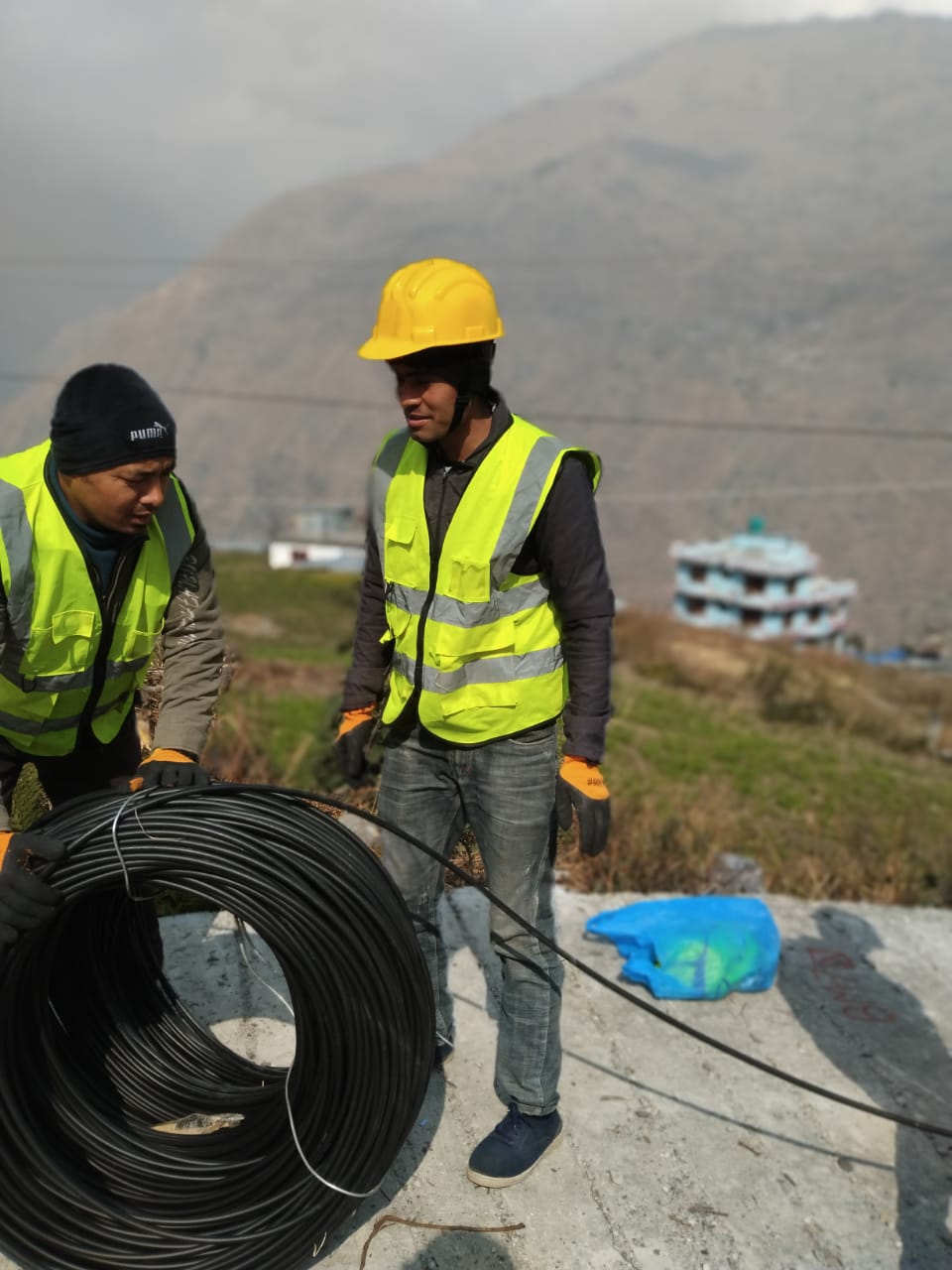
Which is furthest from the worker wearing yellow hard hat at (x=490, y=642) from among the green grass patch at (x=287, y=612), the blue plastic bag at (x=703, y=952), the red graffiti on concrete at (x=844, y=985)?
the green grass patch at (x=287, y=612)

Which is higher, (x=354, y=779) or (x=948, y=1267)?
(x=354, y=779)

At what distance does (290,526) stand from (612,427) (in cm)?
8501

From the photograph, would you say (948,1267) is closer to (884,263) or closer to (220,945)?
(220,945)

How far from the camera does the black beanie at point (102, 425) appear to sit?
2297 millimetres

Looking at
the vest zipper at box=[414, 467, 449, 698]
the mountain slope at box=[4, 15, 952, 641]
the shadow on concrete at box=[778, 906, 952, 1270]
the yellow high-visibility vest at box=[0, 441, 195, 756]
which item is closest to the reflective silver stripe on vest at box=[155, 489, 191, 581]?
the yellow high-visibility vest at box=[0, 441, 195, 756]

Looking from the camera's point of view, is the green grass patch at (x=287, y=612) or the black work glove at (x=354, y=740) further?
the green grass patch at (x=287, y=612)

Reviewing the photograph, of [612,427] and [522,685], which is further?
[612,427]

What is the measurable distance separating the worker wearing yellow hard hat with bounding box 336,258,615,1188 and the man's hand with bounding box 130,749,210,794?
0.52 metres

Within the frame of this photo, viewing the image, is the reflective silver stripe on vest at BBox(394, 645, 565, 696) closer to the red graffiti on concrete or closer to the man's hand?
the man's hand

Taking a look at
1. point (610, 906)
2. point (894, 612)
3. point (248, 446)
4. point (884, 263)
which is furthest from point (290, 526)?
point (884, 263)

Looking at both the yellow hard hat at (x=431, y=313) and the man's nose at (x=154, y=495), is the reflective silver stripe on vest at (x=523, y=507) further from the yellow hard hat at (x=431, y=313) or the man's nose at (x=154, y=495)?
the man's nose at (x=154, y=495)

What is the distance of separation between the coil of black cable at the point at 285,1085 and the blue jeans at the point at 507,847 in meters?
0.37

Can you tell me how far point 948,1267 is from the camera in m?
2.70

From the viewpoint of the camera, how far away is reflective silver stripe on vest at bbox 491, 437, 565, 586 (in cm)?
251
